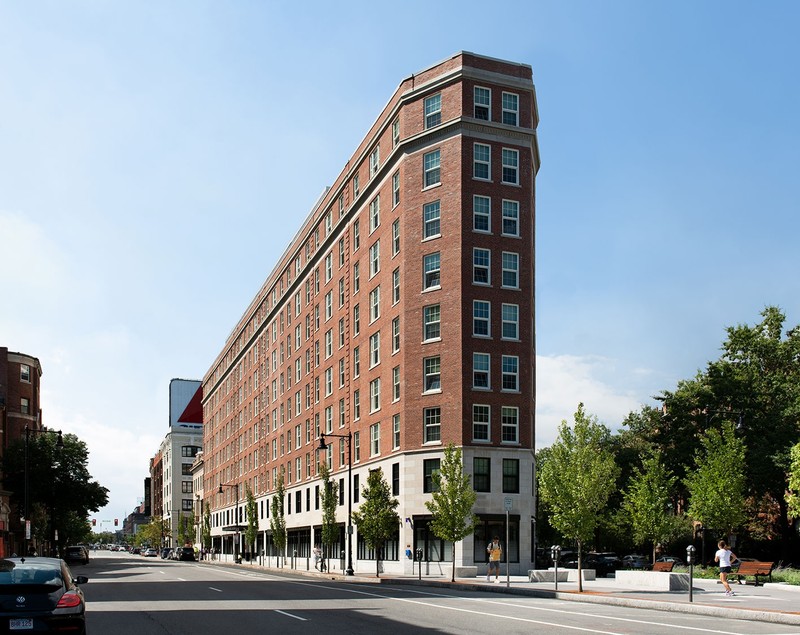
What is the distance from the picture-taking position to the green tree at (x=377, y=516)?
53.6 metres

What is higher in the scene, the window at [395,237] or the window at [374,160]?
the window at [374,160]

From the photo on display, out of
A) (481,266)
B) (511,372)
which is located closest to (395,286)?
(481,266)

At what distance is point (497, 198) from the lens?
5544 centimetres

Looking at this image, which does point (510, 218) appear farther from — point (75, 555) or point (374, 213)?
point (75, 555)

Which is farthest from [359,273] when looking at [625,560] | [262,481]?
[262,481]

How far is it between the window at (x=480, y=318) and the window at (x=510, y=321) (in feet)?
3.78

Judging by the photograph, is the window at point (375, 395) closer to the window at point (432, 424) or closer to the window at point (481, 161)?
the window at point (432, 424)

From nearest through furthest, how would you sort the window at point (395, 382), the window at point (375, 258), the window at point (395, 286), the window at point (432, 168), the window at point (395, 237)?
the window at point (432, 168)
the window at point (395, 382)
the window at point (395, 286)
the window at point (395, 237)
the window at point (375, 258)

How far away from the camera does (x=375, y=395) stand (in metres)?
61.8

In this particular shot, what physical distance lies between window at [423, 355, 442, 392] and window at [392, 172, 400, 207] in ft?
35.3

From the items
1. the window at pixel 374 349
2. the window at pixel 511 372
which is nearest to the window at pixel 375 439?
the window at pixel 374 349

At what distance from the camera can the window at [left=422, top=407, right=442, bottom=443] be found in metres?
53.7

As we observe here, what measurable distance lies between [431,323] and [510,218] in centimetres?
791

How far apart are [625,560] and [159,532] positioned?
14508 cm
